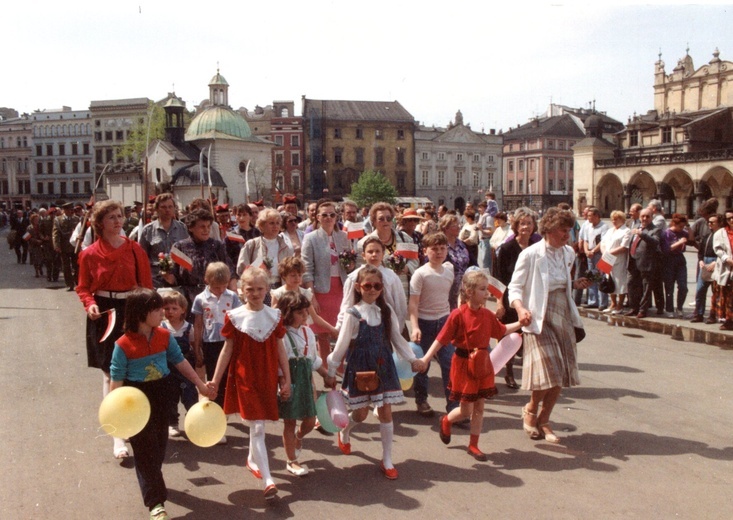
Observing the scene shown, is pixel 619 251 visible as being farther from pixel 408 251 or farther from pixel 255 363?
pixel 255 363

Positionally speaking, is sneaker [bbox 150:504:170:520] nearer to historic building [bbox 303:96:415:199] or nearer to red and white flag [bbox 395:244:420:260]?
red and white flag [bbox 395:244:420:260]

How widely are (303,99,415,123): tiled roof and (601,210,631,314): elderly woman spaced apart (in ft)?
285

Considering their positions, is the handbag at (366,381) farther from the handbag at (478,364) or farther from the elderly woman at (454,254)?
the elderly woman at (454,254)

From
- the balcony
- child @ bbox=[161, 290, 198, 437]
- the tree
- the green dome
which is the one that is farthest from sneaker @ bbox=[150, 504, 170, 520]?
the tree

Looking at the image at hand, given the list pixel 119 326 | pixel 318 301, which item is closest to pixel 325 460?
pixel 119 326

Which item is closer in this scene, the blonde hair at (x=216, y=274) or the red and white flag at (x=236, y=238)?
the blonde hair at (x=216, y=274)

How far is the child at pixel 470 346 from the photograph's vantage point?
5.60 meters

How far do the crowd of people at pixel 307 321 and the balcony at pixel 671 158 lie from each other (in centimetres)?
5886

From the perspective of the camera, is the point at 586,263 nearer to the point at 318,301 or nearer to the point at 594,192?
the point at 318,301

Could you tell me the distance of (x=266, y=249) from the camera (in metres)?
7.78

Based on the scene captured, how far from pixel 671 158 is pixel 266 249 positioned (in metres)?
63.4

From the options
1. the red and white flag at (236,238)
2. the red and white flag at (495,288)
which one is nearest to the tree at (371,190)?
the red and white flag at (236,238)

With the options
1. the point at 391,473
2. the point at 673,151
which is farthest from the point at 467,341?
the point at 673,151

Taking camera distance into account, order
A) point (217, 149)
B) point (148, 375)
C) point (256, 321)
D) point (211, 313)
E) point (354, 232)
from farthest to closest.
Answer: point (217, 149)
point (354, 232)
point (211, 313)
point (256, 321)
point (148, 375)
